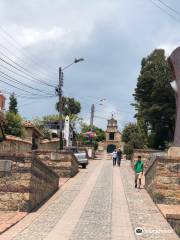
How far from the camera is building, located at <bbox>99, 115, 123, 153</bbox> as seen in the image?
11181 cm

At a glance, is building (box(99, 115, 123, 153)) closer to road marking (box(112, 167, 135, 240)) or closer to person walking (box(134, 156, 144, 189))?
person walking (box(134, 156, 144, 189))

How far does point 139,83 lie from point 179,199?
41.3 m

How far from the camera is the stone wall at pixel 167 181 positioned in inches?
750

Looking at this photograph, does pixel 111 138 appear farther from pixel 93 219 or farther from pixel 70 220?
pixel 70 220

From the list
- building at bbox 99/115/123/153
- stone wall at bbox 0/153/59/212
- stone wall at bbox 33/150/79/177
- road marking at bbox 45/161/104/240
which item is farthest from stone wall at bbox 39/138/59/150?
building at bbox 99/115/123/153

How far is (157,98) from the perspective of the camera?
187 ft

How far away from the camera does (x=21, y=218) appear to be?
14383mm

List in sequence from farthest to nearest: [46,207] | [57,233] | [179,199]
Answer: [179,199] → [46,207] → [57,233]

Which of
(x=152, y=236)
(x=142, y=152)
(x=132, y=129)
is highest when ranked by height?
(x=132, y=129)

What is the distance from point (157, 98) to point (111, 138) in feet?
191

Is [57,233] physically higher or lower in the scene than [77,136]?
lower

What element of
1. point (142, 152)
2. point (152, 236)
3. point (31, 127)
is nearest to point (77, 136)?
point (31, 127)

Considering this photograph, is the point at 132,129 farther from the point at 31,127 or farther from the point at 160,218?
the point at 160,218

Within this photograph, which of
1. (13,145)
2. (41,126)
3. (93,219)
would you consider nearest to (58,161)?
(13,145)
